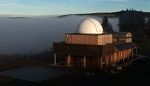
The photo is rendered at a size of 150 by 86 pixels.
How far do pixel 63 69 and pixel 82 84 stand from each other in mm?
9910

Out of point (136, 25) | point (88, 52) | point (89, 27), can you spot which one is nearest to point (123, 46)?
point (89, 27)

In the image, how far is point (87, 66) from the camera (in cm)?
4966

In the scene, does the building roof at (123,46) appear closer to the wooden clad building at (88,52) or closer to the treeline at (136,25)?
the wooden clad building at (88,52)

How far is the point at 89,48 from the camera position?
47469mm

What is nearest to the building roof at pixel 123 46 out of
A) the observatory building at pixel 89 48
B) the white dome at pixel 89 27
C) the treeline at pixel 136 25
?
the observatory building at pixel 89 48

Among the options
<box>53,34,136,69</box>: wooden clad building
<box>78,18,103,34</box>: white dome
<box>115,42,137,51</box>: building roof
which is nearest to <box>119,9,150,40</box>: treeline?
<box>115,42,137,51</box>: building roof

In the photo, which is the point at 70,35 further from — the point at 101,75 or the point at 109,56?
the point at 101,75

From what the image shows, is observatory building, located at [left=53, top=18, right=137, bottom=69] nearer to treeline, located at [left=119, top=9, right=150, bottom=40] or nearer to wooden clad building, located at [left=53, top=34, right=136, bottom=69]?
wooden clad building, located at [left=53, top=34, right=136, bottom=69]

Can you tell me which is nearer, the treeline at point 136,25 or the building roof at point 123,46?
the building roof at point 123,46

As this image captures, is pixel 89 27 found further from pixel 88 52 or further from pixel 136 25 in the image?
pixel 136 25

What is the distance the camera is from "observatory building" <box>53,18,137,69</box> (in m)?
47.6

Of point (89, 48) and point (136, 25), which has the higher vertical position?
point (136, 25)

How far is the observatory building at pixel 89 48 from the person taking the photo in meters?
47.6

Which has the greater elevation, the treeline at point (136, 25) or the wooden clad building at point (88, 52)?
the treeline at point (136, 25)
